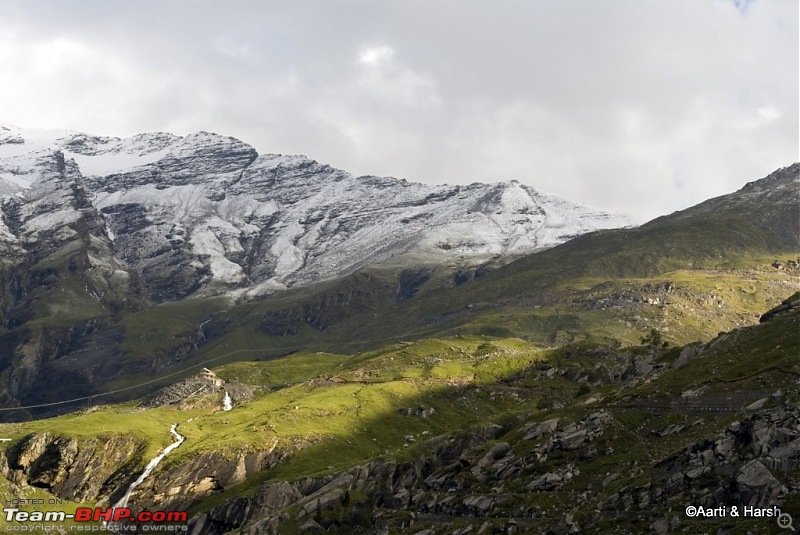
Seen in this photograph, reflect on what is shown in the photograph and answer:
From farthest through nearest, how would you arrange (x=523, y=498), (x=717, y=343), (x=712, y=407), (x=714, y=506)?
(x=717, y=343) < (x=712, y=407) < (x=523, y=498) < (x=714, y=506)

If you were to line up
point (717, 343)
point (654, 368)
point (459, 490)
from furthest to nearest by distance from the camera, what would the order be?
point (654, 368), point (717, 343), point (459, 490)

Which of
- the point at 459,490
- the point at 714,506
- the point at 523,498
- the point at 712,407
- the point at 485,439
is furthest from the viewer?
the point at 485,439

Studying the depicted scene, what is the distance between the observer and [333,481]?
16275 cm

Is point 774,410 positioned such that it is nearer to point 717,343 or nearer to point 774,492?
point 774,492

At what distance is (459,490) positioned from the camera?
119062mm

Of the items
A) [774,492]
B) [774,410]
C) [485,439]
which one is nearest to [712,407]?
[774,410]

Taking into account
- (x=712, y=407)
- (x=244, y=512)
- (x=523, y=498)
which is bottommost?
(x=244, y=512)

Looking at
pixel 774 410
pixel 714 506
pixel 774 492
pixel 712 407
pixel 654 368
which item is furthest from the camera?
pixel 654 368

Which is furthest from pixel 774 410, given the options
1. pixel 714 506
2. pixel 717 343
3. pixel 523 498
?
pixel 717 343

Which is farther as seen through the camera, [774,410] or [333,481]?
[333,481]

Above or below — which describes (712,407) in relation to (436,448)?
above

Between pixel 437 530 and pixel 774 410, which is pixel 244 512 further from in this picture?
pixel 774 410

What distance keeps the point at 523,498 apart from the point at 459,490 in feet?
61.0

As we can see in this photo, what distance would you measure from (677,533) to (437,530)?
39494 mm
